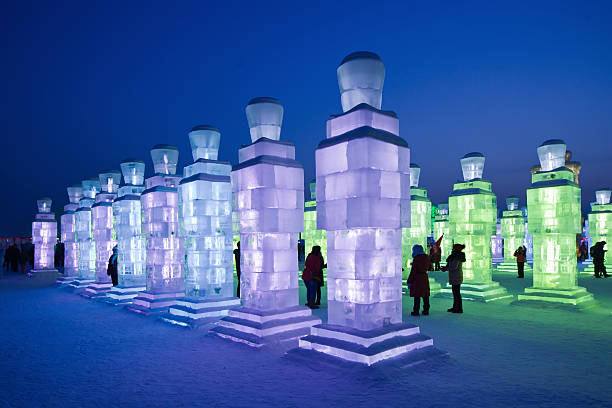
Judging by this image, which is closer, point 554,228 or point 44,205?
point 554,228

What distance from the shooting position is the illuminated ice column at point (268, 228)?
7.50m

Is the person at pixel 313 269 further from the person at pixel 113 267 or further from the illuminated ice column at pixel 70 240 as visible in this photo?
the illuminated ice column at pixel 70 240

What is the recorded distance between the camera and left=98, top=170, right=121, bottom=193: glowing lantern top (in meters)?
15.2

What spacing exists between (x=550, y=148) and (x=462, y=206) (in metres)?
2.85

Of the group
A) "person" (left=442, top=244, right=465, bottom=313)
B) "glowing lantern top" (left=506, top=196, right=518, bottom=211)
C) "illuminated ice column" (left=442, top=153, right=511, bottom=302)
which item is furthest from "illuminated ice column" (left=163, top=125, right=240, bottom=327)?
"glowing lantern top" (left=506, top=196, right=518, bottom=211)

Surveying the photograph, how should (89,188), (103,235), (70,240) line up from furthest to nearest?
(70,240)
(89,188)
(103,235)

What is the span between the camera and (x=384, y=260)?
5938 mm

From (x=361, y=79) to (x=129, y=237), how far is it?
30.7 feet

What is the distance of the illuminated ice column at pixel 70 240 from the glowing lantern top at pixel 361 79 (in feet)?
52.1

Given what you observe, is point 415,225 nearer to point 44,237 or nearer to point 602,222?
point 602,222

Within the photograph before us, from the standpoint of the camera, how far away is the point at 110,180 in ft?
50.1

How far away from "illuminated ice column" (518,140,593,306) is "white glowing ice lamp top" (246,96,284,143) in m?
7.38

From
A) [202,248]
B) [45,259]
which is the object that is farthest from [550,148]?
[45,259]

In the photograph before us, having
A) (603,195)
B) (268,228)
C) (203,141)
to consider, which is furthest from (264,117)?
(603,195)
